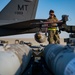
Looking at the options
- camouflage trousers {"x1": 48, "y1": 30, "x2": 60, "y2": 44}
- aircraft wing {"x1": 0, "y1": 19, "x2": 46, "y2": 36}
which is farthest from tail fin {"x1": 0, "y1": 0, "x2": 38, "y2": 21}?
camouflage trousers {"x1": 48, "y1": 30, "x2": 60, "y2": 44}

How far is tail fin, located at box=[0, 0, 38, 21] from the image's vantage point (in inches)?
752

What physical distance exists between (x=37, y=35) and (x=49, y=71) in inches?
205

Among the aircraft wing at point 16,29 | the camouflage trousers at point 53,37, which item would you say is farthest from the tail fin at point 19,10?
the camouflage trousers at point 53,37

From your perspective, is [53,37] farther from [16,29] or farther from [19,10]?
[19,10]

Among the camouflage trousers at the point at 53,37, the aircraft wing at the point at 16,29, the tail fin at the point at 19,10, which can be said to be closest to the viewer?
the camouflage trousers at the point at 53,37

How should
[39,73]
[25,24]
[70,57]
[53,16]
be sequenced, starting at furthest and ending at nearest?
[25,24] < [53,16] < [39,73] < [70,57]

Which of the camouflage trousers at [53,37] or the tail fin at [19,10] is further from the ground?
the tail fin at [19,10]

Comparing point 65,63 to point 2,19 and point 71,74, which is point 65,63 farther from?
point 2,19

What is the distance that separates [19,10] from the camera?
19281 millimetres

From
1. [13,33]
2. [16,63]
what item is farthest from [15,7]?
[16,63]

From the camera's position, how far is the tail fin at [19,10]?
62.7 ft

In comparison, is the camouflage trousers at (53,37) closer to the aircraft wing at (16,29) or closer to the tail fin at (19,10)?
the aircraft wing at (16,29)

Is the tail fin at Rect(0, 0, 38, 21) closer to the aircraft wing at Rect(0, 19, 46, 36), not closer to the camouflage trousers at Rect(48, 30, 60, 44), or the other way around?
the aircraft wing at Rect(0, 19, 46, 36)

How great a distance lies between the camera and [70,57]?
3.58 m
